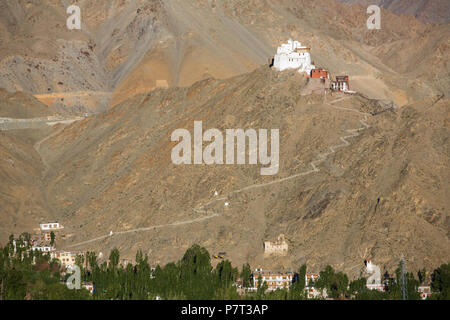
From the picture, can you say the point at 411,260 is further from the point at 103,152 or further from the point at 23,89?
the point at 23,89

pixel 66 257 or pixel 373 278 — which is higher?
pixel 66 257

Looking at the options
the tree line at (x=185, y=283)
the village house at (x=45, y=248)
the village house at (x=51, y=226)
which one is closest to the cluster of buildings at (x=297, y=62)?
the village house at (x=51, y=226)

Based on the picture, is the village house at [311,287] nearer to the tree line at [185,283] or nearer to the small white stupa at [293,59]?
the tree line at [185,283]

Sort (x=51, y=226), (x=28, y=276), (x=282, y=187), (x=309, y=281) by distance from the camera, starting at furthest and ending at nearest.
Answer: (x=51, y=226), (x=282, y=187), (x=28, y=276), (x=309, y=281)

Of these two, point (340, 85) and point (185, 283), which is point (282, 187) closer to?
point (185, 283)

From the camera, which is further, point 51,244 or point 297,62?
point 297,62

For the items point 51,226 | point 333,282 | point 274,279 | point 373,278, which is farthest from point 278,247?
point 51,226
